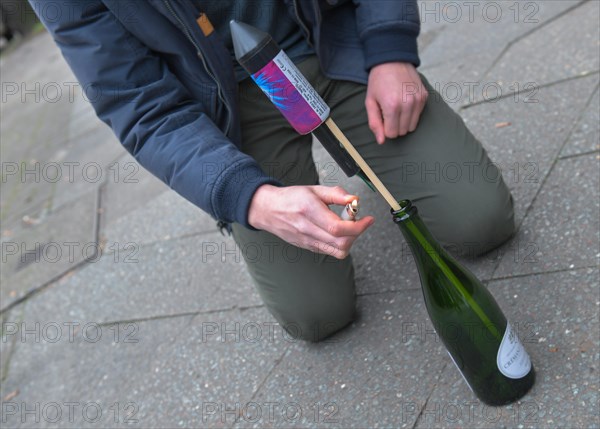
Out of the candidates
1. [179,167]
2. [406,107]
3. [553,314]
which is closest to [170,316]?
[179,167]

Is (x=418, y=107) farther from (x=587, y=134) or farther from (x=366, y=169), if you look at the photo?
(x=587, y=134)

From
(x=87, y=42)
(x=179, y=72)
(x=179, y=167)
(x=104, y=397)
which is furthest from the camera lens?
(x=104, y=397)

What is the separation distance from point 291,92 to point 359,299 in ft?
3.35

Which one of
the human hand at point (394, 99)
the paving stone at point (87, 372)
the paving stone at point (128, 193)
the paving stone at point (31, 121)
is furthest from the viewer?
the paving stone at point (31, 121)

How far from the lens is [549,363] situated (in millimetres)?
1778

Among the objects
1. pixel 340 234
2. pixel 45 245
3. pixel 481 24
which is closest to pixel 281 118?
pixel 340 234

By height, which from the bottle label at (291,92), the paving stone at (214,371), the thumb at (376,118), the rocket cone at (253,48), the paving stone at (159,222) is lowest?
the paving stone at (159,222)

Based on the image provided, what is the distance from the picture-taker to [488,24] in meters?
3.68

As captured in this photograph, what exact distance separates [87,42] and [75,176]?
267 centimetres

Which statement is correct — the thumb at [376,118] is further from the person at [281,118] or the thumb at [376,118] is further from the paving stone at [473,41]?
the paving stone at [473,41]

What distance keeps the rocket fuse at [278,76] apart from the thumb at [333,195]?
152mm

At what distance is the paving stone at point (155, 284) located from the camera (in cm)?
275

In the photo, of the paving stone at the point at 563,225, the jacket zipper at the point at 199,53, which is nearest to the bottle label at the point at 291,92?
the jacket zipper at the point at 199,53

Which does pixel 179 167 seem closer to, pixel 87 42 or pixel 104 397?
pixel 87 42
